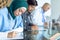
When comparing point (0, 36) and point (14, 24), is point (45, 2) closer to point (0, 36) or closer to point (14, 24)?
point (14, 24)

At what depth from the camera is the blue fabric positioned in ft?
3.34

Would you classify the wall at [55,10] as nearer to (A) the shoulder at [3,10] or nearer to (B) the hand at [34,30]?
(B) the hand at [34,30]

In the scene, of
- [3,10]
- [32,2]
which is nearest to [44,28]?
[32,2]

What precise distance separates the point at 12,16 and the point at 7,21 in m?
0.05

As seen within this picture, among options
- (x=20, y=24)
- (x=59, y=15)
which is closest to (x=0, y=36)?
(x=20, y=24)

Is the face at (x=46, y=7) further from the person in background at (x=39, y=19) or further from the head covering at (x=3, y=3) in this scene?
the head covering at (x=3, y=3)

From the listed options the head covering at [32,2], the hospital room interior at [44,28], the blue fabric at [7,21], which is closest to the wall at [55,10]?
the hospital room interior at [44,28]

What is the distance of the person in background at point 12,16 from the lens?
102 cm

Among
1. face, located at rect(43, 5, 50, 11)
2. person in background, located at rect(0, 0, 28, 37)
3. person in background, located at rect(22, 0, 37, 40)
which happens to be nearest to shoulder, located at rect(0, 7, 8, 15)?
person in background, located at rect(0, 0, 28, 37)

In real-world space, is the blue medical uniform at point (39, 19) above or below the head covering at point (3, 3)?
below

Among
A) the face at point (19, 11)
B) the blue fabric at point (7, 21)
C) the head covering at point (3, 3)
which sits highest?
the head covering at point (3, 3)

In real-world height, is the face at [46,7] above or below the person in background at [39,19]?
above

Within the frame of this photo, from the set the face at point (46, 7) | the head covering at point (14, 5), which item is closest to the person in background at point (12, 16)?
the head covering at point (14, 5)

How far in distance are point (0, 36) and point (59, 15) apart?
459 millimetres
